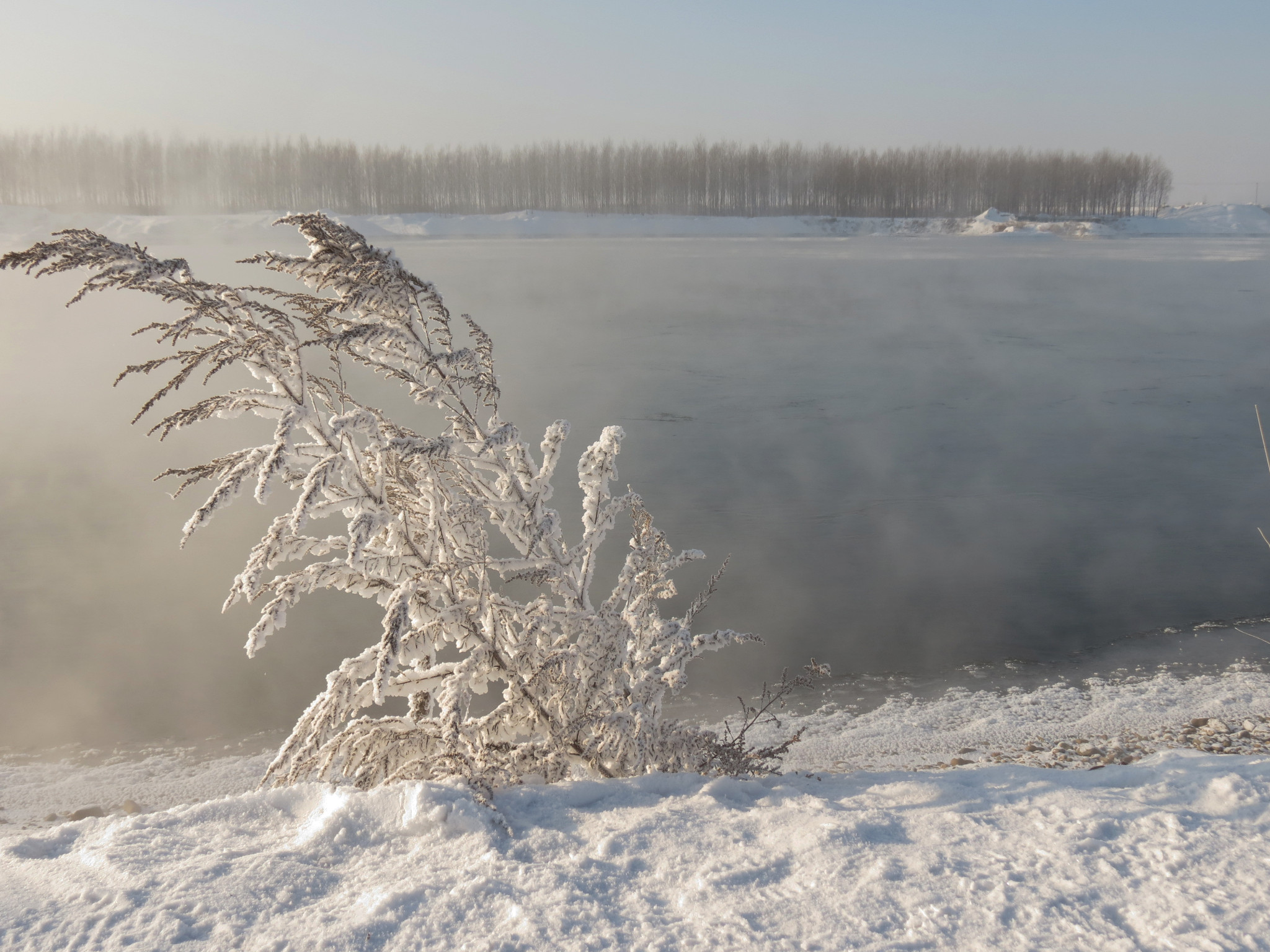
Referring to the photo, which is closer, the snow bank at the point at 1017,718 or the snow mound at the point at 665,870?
Answer: the snow mound at the point at 665,870

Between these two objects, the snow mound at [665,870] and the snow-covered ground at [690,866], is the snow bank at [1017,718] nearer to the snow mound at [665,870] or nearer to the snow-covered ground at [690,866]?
the snow-covered ground at [690,866]

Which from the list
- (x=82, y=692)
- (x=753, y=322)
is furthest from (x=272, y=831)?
(x=753, y=322)


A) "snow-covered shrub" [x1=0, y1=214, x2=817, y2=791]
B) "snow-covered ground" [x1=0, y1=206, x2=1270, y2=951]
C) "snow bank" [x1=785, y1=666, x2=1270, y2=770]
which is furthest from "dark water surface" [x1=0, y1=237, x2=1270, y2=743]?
"snow-covered ground" [x1=0, y1=206, x2=1270, y2=951]

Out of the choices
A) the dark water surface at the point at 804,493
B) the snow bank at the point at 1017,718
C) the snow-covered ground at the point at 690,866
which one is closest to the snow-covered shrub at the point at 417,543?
the snow-covered ground at the point at 690,866

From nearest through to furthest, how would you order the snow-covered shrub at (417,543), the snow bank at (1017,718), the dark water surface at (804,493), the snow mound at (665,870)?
the snow mound at (665,870)
the snow-covered shrub at (417,543)
the snow bank at (1017,718)
the dark water surface at (804,493)

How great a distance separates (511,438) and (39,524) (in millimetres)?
10338

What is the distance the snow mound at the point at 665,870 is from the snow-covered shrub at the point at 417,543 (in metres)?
0.36

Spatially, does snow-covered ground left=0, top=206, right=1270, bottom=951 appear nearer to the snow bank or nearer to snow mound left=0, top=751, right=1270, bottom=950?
snow mound left=0, top=751, right=1270, bottom=950

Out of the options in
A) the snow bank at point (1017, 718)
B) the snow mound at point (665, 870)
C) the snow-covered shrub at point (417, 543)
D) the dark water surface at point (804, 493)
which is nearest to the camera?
the snow mound at point (665, 870)

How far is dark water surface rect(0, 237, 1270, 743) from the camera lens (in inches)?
277

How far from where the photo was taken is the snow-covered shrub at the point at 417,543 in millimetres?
2662

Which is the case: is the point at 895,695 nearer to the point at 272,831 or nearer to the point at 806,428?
the point at 272,831

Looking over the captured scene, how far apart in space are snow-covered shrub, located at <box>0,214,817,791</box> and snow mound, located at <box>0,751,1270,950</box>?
36cm

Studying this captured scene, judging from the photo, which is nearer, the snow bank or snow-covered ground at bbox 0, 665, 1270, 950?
snow-covered ground at bbox 0, 665, 1270, 950
